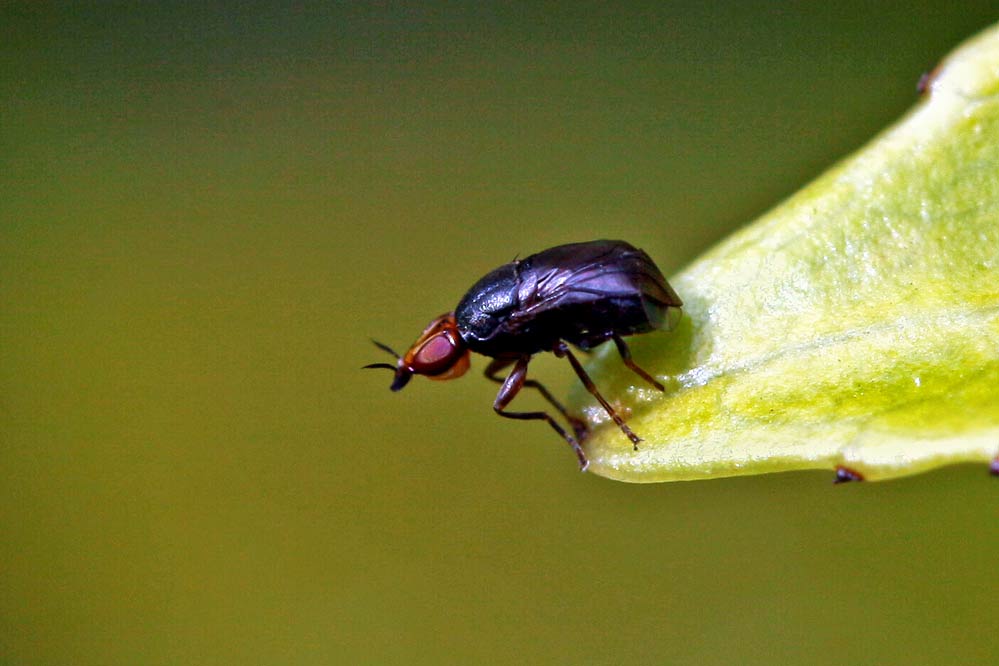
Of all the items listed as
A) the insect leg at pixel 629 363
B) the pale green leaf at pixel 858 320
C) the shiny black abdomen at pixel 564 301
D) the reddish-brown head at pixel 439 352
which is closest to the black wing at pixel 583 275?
the shiny black abdomen at pixel 564 301

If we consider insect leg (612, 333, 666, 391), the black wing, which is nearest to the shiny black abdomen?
the black wing

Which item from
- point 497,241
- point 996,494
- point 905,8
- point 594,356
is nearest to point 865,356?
point 594,356

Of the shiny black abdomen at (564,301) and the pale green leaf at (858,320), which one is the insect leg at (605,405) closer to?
the pale green leaf at (858,320)

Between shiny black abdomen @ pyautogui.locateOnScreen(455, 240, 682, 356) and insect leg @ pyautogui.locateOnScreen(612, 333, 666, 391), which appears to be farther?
shiny black abdomen @ pyautogui.locateOnScreen(455, 240, 682, 356)

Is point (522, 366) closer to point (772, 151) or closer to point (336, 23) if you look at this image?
point (772, 151)

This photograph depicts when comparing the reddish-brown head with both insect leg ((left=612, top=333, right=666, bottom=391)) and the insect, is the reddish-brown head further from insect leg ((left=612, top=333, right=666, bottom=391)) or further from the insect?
insect leg ((left=612, top=333, right=666, bottom=391))

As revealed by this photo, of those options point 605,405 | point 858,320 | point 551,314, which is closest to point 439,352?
point 551,314

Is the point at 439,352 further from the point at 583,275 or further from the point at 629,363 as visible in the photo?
the point at 629,363
